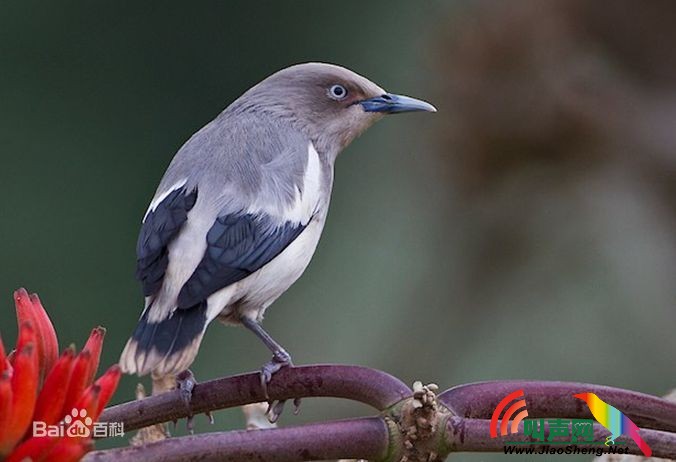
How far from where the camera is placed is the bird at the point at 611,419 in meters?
1.46

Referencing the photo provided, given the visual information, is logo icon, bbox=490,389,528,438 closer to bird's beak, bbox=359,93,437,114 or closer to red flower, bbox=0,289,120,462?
red flower, bbox=0,289,120,462

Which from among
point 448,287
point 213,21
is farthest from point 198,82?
point 448,287

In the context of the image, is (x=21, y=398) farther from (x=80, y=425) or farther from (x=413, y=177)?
(x=413, y=177)

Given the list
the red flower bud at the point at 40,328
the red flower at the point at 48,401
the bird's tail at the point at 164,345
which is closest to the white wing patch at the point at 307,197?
the bird's tail at the point at 164,345

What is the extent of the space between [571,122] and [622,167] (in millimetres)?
220

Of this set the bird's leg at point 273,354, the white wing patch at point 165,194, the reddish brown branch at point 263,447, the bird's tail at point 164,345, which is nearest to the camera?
the reddish brown branch at point 263,447

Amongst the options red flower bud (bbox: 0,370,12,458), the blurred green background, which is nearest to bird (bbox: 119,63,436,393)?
red flower bud (bbox: 0,370,12,458)

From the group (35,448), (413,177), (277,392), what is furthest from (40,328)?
(413,177)

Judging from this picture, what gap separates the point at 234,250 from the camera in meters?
2.28

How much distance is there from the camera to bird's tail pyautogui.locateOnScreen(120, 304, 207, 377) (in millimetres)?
2000

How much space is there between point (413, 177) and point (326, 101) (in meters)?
1.19

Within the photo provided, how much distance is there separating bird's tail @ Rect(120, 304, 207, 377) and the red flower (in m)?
0.63

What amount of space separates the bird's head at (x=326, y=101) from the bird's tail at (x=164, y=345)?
83 cm

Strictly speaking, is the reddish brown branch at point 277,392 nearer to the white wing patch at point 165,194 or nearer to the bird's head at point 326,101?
the white wing patch at point 165,194
